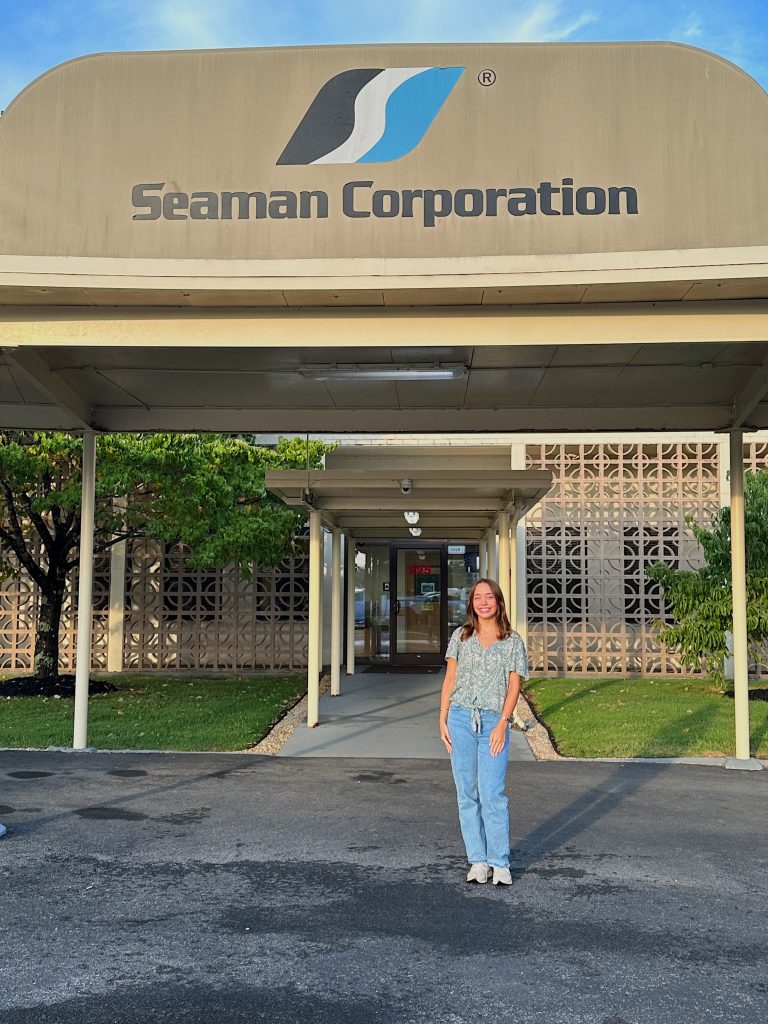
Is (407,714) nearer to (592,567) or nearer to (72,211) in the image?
(592,567)

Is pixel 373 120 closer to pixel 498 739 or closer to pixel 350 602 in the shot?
pixel 498 739

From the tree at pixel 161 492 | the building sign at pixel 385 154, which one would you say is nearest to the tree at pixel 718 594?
the tree at pixel 161 492

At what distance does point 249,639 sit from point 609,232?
12573mm

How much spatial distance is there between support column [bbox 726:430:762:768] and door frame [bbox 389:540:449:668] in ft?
29.6

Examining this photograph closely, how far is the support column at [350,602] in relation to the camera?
16203mm

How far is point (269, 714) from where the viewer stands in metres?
11.6

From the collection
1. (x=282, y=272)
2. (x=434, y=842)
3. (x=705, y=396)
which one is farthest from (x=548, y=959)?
(x=705, y=396)

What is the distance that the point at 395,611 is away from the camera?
17.5 metres

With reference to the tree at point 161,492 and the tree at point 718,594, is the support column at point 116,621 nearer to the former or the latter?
the tree at point 161,492

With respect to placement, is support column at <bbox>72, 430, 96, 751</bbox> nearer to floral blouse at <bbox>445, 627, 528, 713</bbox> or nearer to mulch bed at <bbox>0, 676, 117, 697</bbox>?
mulch bed at <bbox>0, 676, 117, 697</bbox>

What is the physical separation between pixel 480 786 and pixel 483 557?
37.7 feet

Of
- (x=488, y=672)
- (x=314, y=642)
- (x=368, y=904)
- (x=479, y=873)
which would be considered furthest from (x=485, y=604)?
(x=314, y=642)

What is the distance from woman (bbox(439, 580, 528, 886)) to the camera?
16.3ft

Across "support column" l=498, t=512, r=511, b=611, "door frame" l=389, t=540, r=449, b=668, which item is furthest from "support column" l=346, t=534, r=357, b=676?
"support column" l=498, t=512, r=511, b=611
